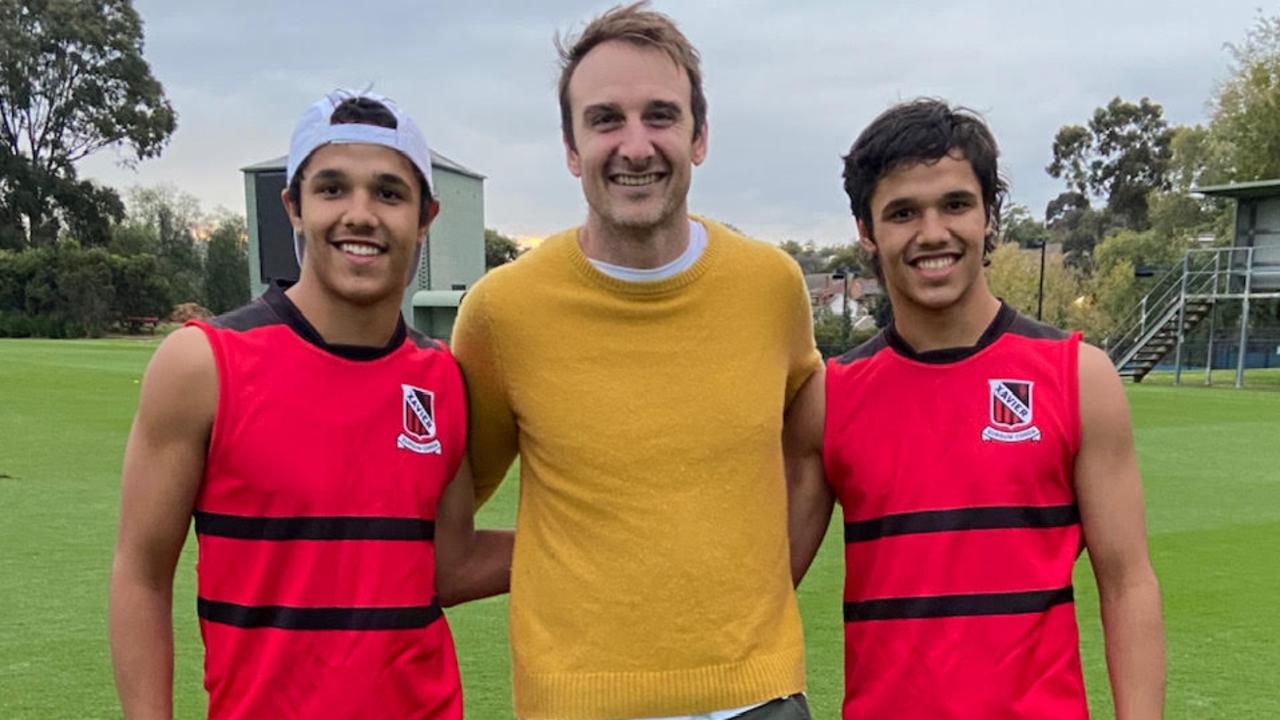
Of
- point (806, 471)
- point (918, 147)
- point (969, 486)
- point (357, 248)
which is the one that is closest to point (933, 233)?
point (918, 147)

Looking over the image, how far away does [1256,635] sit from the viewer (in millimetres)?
5238

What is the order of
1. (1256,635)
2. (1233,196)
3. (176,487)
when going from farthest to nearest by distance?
(1233,196)
(1256,635)
(176,487)

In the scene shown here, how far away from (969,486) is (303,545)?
5.01 ft

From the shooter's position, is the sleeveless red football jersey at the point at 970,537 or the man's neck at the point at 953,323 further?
the man's neck at the point at 953,323

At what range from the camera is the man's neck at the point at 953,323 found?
2467 mm

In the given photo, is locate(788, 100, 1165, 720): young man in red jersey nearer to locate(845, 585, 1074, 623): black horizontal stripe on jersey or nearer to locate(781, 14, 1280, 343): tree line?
locate(845, 585, 1074, 623): black horizontal stripe on jersey

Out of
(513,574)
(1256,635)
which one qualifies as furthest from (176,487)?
(1256,635)

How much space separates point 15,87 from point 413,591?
200 feet

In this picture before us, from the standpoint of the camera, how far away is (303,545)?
2.19 m

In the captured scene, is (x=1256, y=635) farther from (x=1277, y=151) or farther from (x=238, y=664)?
(x=1277, y=151)

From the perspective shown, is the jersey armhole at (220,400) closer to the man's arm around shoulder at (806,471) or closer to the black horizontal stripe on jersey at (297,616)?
the black horizontal stripe on jersey at (297,616)

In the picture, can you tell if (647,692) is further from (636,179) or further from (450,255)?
(450,255)

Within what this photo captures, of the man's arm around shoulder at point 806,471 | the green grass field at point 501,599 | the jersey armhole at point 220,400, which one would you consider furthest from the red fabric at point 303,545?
the green grass field at point 501,599

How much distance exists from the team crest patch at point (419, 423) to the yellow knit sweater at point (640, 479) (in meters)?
0.16
